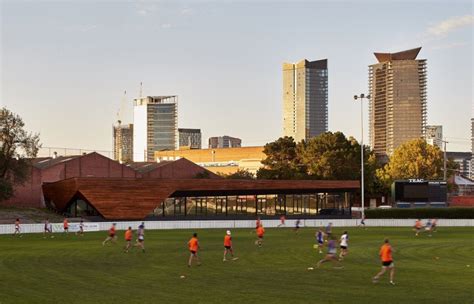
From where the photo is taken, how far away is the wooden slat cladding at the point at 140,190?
76.4m

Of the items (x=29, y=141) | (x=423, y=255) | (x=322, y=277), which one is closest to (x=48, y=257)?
(x=322, y=277)

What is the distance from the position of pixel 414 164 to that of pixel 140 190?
66838 mm

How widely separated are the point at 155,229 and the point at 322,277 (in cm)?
4632

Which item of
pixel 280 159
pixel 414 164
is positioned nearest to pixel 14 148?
pixel 280 159

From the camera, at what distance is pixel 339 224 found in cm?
7975

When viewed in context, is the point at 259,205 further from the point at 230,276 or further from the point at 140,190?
the point at 230,276

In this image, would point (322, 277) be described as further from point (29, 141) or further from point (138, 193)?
point (29, 141)

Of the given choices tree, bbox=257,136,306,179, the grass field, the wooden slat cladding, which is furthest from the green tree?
the grass field

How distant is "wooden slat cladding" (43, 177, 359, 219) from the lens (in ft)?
251

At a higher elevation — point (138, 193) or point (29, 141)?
point (29, 141)

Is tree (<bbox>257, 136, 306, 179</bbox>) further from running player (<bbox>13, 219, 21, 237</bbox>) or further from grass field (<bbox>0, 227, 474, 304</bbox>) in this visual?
grass field (<bbox>0, 227, 474, 304</bbox>)

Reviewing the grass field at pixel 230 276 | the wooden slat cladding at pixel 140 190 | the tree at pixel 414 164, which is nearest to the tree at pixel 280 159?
the tree at pixel 414 164

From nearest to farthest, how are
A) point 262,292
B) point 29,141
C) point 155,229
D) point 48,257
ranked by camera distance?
point 262,292, point 48,257, point 155,229, point 29,141

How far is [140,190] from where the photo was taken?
78875 mm
